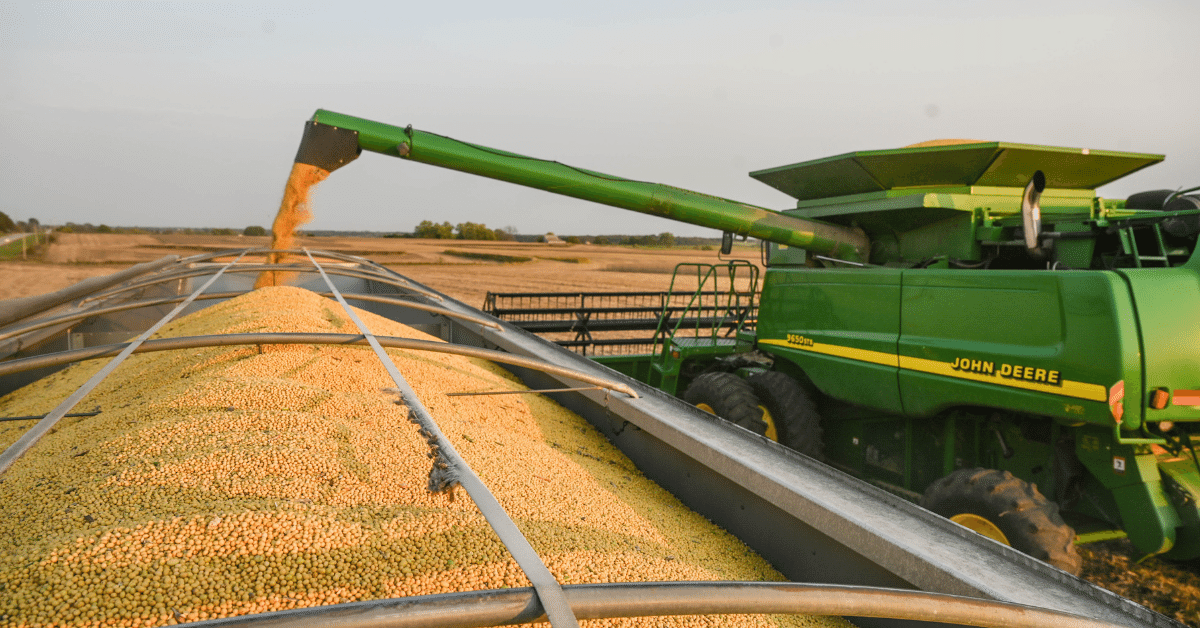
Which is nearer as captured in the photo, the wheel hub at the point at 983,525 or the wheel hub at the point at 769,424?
the wheel hub at the point at 983,525

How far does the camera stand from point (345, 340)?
256cm

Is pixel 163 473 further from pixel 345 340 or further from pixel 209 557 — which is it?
pixel 345 340

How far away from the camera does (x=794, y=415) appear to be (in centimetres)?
484

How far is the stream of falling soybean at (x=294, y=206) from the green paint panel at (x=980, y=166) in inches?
147

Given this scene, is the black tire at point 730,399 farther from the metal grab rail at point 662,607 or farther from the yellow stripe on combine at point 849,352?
the metal grab rail at point 662,607

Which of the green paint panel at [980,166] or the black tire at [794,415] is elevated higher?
the green paint panel at [980,166]

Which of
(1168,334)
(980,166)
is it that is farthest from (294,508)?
(980,166)

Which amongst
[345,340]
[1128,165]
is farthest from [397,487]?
[1128,165]

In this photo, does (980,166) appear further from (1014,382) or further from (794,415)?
(794,415)

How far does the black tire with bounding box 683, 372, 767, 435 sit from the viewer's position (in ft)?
16.3

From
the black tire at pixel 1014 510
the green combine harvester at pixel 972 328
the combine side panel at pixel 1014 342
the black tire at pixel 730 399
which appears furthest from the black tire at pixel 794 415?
the black tire at pixel 1014 510

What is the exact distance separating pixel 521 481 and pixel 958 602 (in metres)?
1.31

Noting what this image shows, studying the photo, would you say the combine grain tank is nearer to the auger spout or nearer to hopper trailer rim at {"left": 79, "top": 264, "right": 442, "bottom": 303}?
hopper trailer rim at {"left": 79, "top": 264, "right": 442, "bottom": 303}

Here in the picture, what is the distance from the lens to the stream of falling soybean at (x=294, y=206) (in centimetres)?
523
